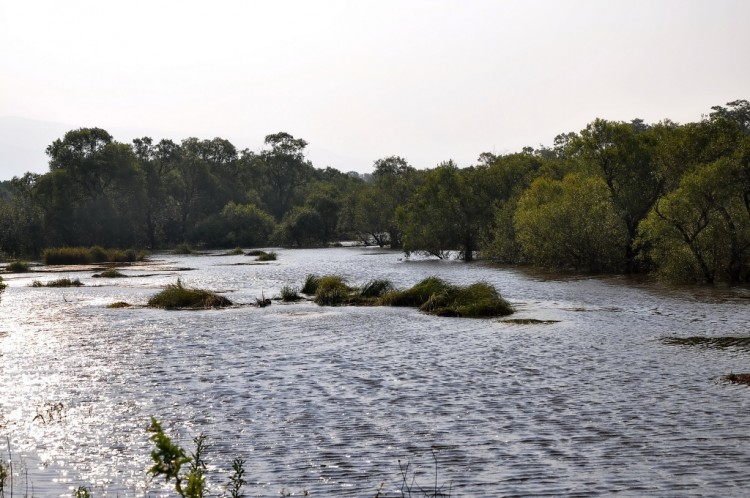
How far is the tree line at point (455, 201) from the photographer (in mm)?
49344

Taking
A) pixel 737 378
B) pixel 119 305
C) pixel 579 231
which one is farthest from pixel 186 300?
pixel 579 231

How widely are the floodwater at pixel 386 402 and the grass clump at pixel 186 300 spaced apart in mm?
5388

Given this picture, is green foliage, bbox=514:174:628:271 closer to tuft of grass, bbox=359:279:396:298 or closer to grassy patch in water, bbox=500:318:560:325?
tuft of grass, bbox=359:279:396:298

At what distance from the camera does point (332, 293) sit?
42594 mm

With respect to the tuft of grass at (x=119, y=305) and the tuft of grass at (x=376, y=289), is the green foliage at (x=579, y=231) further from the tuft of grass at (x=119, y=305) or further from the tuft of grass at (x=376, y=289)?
the tuft of grass at (x=119, y=305)

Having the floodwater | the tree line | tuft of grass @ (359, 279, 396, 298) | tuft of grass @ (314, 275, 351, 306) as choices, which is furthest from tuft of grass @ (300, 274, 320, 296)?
the tree line

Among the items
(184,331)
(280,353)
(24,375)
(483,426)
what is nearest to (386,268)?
(184,331)

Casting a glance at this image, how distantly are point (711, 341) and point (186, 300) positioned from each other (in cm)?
2813

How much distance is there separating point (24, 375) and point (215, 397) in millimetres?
7196

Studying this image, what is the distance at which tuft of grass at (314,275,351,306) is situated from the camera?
4250 cm

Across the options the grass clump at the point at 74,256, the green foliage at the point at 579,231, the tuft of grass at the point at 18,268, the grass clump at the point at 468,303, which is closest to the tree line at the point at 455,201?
the green foliage at the point at 579,231

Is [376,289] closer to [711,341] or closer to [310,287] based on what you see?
[310,287]

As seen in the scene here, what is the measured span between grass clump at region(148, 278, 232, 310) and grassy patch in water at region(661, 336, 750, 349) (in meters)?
24.9

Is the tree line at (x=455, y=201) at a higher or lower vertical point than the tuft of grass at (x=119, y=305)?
higher
